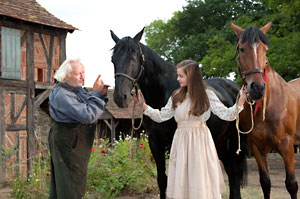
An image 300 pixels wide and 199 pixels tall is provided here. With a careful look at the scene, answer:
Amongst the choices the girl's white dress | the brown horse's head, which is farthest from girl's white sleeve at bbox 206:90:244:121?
the brown horse's head

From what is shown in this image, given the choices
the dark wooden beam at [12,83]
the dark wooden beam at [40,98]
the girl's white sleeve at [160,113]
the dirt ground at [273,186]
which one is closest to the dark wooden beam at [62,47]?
the dark wooden beam at [40,98]

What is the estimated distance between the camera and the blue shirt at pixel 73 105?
2838 millimetres

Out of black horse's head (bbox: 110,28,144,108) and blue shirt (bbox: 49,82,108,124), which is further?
black horse's head (bbox: 110,28,144,108)

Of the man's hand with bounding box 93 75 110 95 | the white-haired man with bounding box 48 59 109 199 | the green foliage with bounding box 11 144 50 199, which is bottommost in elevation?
the green foliage with bounding box 11 144 50 199

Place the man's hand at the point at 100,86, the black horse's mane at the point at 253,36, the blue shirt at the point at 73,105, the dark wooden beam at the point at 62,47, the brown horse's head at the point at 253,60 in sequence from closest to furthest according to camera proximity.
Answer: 1. the blue shirt at the point at 73,105
2. the man's hand at the point at 100,86
3. the brown horse's head at the point at 253,60
4. the black horse's mane at the point at 253,36
5. the dark wooden beam at the point at 62,47

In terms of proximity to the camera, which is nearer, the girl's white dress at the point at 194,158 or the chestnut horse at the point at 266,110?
the girl's white dress at the point at 194,158

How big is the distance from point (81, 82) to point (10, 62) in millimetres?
10500

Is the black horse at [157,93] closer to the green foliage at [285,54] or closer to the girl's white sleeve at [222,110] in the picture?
the girl's white sleeve at [222,110]

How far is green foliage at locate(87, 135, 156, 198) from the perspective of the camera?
6543 mm

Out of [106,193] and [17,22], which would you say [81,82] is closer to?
[106,193]

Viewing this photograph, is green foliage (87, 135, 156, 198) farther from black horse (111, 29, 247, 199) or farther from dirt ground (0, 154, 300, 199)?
black horse (111, 29, 247, 199)

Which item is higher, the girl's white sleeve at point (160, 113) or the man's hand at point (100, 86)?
the man's hand at point (100, 86)

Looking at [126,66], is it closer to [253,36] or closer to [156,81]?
[156,81]

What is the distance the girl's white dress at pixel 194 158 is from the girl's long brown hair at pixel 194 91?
95mm
